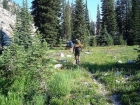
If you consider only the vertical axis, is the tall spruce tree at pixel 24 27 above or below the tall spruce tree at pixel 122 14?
below

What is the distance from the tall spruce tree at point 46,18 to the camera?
40.9 metres

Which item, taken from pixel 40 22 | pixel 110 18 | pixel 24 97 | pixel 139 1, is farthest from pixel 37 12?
pixel 139 1

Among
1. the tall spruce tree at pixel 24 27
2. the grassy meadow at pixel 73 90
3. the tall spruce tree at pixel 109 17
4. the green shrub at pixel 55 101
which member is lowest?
the green shrub at pixel 55 101

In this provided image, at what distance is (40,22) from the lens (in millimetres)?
41469

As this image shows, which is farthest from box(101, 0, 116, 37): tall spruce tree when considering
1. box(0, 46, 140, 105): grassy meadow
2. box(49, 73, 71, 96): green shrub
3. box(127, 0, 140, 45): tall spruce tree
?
box(49, 73, 71, 96): green shrub

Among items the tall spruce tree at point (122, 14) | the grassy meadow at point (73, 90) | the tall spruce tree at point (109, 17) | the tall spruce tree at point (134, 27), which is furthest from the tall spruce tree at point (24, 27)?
the tall spruce tree at point (122, 14)

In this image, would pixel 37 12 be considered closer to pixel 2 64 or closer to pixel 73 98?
pixel 2 64

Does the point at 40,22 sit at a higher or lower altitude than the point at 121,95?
higher

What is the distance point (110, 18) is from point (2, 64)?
207 feet

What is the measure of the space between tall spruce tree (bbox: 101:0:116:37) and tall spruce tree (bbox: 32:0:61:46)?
3305cm

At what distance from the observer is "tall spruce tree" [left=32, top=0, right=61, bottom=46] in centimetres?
4091

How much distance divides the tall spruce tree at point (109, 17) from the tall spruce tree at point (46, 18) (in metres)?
33.1

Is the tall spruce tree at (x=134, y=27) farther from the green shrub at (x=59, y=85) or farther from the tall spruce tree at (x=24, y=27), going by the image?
the green shrub at (x=59, y=85)

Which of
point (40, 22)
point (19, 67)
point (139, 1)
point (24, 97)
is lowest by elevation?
point (24, 97)
